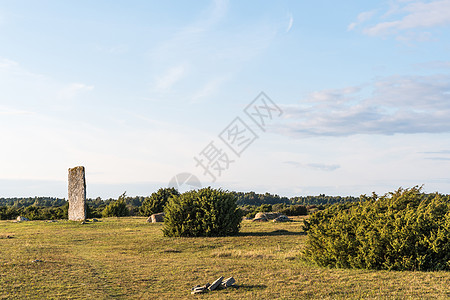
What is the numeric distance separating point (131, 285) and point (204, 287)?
2.08 metres

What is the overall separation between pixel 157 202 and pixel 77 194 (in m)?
8.04

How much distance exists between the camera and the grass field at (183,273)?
30.4 ft

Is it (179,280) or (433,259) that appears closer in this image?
(179,280)

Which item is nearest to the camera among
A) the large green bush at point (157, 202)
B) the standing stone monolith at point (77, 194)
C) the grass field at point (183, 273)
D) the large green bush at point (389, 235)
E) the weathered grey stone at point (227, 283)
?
the grass field at point (183, 273)

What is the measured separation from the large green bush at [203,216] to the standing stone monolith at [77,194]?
1326 centimetres

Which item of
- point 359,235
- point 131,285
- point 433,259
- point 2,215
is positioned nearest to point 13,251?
point 131,285

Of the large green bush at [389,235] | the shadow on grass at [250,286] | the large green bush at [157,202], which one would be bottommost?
the shadow on grass at [250,286]

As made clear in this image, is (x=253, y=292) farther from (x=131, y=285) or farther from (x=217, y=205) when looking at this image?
(x=217, y=205)

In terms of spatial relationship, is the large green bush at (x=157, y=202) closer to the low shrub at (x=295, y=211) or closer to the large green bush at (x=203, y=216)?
the low shrub at (x=295, y=211)

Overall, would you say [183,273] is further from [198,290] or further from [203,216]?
[203,216]

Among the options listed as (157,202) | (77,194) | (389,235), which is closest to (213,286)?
(389,235)

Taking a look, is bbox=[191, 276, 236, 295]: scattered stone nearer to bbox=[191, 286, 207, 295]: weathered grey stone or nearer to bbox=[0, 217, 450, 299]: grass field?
bbox=[191, 286, 207, 295]: weathered grey stone

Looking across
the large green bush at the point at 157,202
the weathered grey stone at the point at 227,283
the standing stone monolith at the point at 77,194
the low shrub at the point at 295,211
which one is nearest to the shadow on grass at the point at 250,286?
the weathered grey stone at the point at 227,283

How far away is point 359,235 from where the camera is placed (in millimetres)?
12102
